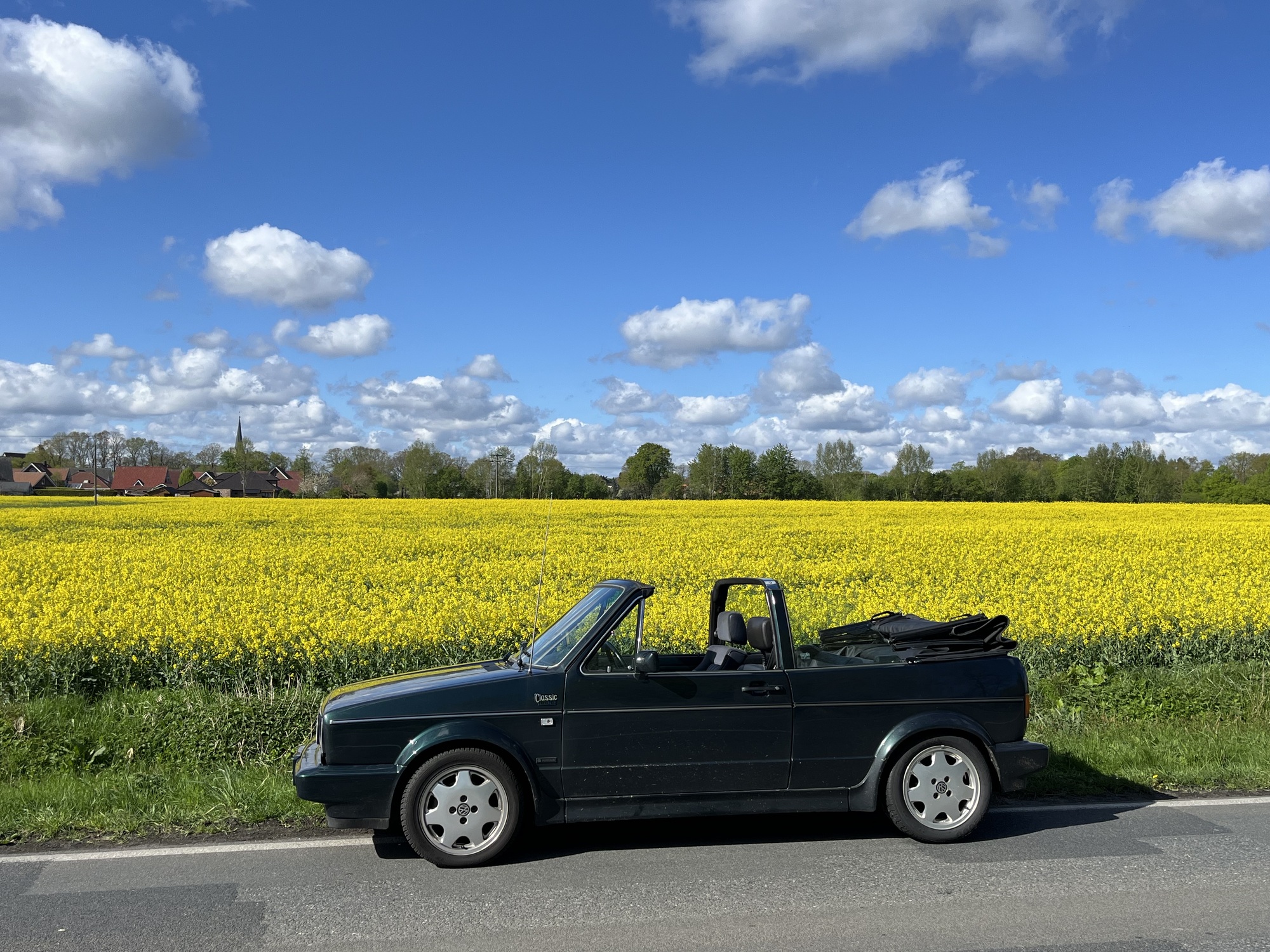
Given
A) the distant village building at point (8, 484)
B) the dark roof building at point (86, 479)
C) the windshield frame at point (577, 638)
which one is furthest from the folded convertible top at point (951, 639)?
the dark roof building at point (86, 479)

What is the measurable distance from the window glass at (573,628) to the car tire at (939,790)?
1.99 m

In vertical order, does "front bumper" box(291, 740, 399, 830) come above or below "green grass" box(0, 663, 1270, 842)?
above

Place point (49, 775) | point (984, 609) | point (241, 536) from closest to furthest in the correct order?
point (49, 775) < point (984, 609) < point (241, 536)

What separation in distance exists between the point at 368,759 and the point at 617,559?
14.6 m

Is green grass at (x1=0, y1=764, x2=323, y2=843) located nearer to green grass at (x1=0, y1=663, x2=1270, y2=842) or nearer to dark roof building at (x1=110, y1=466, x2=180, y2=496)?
green grass at (x1=0, y1=663, x2=1270, y2=842)

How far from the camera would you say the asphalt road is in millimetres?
4484

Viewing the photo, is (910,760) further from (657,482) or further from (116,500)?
(657,482)

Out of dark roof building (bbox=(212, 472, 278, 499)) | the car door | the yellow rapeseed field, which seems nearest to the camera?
the car door

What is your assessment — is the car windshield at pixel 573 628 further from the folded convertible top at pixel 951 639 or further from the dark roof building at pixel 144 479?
the dark roof building at pixel 144 479

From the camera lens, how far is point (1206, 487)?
87.1 m

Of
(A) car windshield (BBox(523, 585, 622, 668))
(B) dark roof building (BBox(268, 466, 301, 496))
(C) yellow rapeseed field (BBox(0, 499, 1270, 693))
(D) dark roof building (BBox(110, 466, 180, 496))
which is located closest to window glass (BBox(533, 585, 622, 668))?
(A) car windshield (BBox(523, 585, 622, 668))

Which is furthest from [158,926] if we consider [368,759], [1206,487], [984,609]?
[1206,487]

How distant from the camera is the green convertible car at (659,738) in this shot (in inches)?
220

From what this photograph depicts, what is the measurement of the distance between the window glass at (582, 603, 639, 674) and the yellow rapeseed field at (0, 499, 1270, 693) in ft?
16.3
